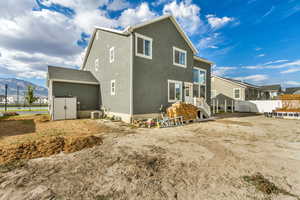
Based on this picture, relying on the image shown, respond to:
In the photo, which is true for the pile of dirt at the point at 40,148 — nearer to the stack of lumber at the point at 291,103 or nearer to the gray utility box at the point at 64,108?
the gray utility box at the point at 64,108

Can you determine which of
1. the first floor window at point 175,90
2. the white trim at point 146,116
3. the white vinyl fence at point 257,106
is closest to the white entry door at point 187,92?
the first floor window at point 175,90

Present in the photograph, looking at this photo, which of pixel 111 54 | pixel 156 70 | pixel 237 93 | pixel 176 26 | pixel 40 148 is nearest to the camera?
pixel 40 148

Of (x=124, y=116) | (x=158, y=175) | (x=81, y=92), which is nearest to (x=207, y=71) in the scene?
(x=124, y=116)

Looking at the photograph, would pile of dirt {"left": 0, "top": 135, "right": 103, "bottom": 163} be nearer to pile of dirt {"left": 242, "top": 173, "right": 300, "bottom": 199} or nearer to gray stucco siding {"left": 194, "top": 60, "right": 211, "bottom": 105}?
pile of dirt {"left": 242, "top": 173, "right": 300, "bottom": 199}

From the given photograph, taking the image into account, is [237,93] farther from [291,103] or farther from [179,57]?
[179,57]

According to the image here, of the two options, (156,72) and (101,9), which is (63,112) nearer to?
(156,72)

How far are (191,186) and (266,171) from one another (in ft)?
6.79

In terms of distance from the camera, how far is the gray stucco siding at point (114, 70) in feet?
30.8

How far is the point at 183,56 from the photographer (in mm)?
12508

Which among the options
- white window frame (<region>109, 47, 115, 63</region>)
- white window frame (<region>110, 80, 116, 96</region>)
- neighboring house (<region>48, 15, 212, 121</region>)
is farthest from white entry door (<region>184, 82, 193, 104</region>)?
white window frame (<region>109, 47, 115, 63</region>)

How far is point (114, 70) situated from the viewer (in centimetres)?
1084

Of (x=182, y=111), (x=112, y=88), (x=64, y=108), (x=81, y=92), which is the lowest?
(x=182, y=111)

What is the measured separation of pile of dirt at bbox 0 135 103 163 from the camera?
11.8 ft

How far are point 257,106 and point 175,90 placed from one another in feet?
45.0
